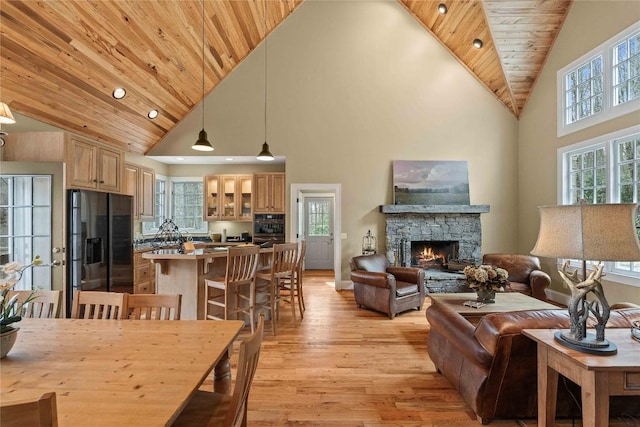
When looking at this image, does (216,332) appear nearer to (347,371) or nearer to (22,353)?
(22,353)

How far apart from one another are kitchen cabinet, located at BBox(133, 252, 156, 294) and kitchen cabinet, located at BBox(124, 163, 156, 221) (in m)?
0.89

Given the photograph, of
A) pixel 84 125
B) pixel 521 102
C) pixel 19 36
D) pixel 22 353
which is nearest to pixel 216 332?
pixel 22 353

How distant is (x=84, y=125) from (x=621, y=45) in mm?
7527

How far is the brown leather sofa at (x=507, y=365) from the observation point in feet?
6.30

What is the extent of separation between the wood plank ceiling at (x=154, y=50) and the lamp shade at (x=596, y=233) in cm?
456

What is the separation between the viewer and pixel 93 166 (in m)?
4.18

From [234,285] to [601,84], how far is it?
5647mm

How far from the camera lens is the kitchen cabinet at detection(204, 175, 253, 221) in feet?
23.1

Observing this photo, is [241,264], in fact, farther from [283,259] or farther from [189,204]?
[189,204]

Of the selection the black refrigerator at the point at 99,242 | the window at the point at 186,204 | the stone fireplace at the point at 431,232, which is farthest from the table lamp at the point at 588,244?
the window at the point at 186,204

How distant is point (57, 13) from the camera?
3047 mm

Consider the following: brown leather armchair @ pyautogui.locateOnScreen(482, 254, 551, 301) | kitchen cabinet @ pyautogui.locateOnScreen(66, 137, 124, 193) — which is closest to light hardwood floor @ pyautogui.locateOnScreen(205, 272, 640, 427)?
brown leather armchair @ pyautogui.locateOnScreen(482, 254, 551, 301)

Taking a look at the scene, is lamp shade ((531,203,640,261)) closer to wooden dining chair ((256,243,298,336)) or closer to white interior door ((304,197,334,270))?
wooden dining chair ((256,243,298,336))

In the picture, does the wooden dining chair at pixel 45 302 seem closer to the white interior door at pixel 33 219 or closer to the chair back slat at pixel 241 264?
the chair back slat at pixel 241 264
